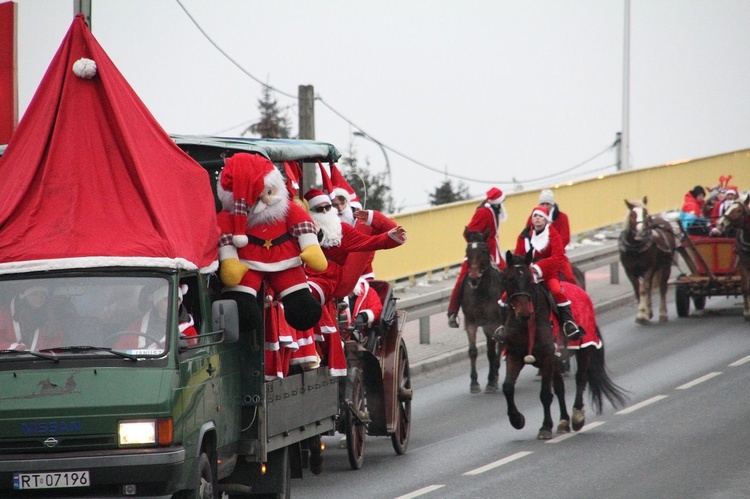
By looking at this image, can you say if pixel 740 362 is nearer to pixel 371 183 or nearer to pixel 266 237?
pixel 266 237

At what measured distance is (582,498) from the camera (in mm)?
11477

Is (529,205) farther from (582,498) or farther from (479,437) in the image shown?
(582,498)

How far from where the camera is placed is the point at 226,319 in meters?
8.98

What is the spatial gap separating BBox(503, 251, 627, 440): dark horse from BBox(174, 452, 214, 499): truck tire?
6166mm

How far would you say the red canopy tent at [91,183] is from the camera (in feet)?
28.9

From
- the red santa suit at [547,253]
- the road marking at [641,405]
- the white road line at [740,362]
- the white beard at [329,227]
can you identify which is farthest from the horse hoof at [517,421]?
the white road line at [740,362]

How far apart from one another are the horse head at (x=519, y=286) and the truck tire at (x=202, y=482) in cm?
635

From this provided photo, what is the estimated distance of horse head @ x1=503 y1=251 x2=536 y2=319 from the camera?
49.0 feet

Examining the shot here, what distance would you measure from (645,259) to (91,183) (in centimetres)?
1667


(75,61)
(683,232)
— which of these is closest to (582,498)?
(75,61)

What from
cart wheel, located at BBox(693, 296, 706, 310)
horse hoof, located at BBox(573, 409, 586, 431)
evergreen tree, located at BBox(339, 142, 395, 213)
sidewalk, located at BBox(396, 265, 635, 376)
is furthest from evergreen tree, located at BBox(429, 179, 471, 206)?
horse hoof, located at BBox(573, 409, 586, 431)

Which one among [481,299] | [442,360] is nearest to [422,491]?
[481,299]

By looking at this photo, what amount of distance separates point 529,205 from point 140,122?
73.2ft

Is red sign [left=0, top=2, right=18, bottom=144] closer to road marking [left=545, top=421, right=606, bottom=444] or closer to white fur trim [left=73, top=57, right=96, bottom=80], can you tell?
road marking [left=545, top=421, right=606, bottom=444]
